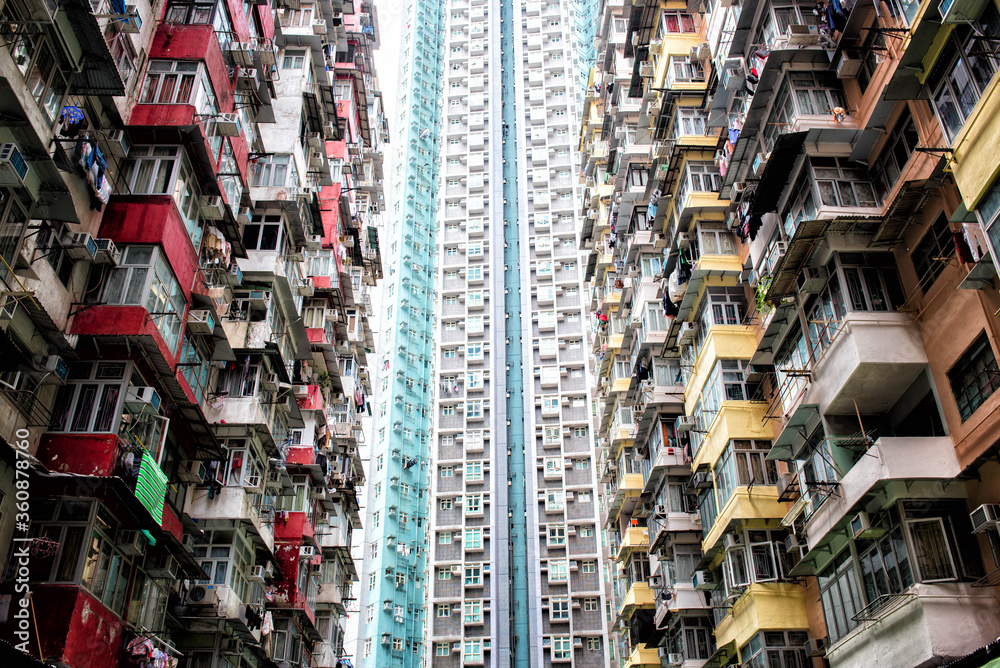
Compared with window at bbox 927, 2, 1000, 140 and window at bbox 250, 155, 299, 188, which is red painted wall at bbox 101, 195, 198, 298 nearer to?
window at bbox 250, 155, 299, 188

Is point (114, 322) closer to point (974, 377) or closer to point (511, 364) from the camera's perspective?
point (974, 377)

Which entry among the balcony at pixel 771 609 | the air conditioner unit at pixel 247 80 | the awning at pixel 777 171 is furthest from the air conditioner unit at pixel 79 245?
the balcony at pixel 771 609

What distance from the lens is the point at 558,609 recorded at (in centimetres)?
5928

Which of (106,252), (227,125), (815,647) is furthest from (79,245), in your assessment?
(815,647)

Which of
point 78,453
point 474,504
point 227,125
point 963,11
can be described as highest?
point 474,504

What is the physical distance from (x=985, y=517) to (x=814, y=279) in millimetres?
7583

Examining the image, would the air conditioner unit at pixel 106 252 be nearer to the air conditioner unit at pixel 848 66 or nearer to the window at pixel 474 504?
the air conditioner unit at pixel 848 66

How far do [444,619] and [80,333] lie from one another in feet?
151

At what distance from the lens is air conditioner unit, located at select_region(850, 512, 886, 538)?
60.8 feet

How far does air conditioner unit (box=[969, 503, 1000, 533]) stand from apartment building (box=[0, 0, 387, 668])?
18.2 m

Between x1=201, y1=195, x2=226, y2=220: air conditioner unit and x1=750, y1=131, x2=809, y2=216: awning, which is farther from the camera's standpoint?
x1=201, y1=195, x2=226, y2=220: air conditioner unit

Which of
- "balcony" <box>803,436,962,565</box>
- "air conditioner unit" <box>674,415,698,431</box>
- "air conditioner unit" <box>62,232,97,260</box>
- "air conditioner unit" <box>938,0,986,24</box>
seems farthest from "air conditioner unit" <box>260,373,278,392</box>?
"air conditioner unit" <box>938,0,986,24</box>

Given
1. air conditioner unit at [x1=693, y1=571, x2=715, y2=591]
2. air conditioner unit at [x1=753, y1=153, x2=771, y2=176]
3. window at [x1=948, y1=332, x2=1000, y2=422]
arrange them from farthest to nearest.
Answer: air conditioner unit at [x1=693, y1=571, x2=715, y2=591]
air conditioner unit at [x1=753, y1=153, x2=771, y2=176]
window at [x1=948, y1=332, x2=1000, y2=422]

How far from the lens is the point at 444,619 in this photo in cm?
5978
